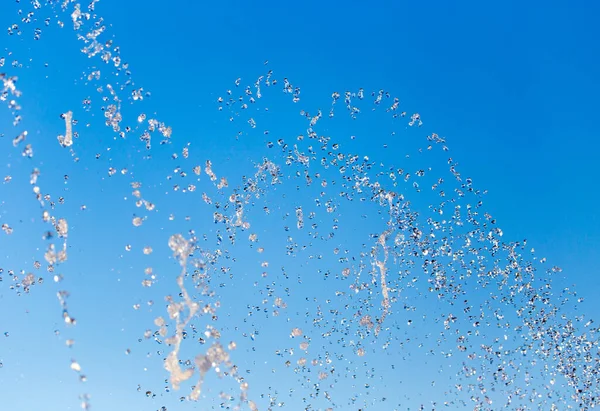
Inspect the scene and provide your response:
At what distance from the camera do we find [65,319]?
15562mm

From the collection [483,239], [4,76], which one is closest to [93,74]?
[4,76]

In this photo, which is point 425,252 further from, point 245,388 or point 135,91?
point 135,91

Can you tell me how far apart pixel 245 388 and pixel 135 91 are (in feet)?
26.9

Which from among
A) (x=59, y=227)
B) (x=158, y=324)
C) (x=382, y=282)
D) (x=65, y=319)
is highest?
(x=382, y=282)

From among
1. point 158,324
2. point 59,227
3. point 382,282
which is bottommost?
point 158,324

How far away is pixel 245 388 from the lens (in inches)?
749

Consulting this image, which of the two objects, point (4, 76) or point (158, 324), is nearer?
point (4, 76)

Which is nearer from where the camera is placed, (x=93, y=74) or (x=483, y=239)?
(x=93, y=74)

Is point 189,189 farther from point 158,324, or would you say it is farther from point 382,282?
point 382,282

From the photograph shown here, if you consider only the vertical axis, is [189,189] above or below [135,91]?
below

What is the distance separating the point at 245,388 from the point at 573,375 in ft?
34.9

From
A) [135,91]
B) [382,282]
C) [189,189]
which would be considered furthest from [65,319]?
[382,282]

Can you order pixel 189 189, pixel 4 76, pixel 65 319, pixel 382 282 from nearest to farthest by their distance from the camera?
pixel 65 319 < pixel 4 76 < pixel 189 189 < pixel 382 282

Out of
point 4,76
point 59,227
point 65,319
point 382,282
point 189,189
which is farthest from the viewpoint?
point 382,282
